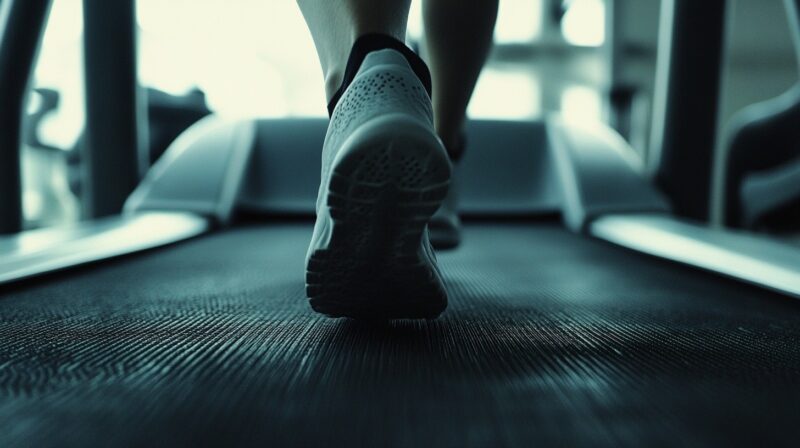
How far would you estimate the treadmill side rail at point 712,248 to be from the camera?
34.7 inches

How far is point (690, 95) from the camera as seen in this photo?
1722mm

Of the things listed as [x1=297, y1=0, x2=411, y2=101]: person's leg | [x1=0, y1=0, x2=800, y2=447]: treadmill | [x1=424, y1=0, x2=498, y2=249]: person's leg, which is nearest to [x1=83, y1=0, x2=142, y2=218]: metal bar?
[x1=0, y1=0, x2=800, y2=447]: treadmill

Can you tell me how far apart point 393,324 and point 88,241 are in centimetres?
80

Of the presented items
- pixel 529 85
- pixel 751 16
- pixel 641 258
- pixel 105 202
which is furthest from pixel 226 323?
pixel 751 16

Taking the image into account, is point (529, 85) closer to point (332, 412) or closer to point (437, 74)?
point (437, 74)

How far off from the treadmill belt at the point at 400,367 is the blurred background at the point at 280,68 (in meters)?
0.48

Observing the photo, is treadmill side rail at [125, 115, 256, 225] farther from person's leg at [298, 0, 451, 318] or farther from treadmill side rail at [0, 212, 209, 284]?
person's leg at [298, 0, 451, 318]

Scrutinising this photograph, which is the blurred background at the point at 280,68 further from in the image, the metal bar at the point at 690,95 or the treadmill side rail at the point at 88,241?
the treadmill side rail at the point at 88,241

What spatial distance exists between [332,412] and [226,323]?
0.27 meters

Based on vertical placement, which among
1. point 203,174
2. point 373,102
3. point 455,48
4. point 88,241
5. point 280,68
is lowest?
point 88,241

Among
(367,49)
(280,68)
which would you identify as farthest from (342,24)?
(280,68)

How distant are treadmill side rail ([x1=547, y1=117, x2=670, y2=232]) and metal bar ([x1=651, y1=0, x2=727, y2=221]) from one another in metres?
0.10

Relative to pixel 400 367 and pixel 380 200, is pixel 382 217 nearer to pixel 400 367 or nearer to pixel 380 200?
pixel 380 200

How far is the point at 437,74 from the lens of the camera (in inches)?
34.7
